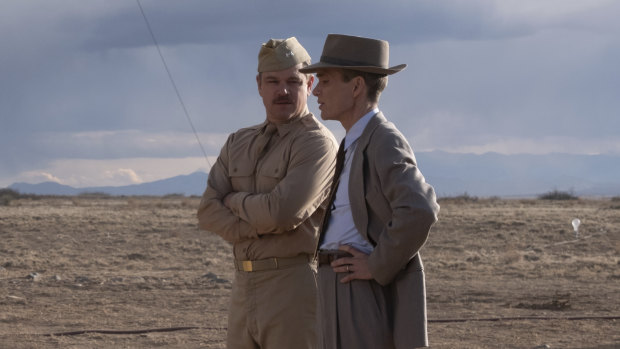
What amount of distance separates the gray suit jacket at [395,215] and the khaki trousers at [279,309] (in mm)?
1068

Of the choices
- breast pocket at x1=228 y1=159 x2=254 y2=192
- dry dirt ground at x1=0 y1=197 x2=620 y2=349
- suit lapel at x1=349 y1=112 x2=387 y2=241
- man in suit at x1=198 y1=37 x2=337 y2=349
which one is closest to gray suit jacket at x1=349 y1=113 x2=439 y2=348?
suit lapel at x1=349 y1=112 x2=387 y2=241

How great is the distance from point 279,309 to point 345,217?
3.42ft

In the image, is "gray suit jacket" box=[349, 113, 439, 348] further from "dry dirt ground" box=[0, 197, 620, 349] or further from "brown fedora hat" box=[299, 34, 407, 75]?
"dry dirt ground" box=[0, 197, 620, 349]

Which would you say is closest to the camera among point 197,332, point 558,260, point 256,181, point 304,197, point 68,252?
point 304,197

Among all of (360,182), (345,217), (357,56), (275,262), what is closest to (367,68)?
(357,56)

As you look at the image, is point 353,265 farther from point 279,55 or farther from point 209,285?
point 209,285

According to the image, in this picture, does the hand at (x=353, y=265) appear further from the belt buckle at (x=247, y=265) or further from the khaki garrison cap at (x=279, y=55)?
the khaki garrison cap at (x=279, y=55)

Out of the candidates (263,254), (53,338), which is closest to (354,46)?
(263,254)

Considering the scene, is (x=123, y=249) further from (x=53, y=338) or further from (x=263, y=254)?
(x=263, y=254)

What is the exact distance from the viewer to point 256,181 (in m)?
4.61

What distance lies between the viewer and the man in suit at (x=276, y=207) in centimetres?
430

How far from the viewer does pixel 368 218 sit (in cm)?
331

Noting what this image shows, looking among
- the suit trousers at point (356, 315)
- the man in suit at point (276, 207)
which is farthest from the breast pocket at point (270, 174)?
the suit trousers at point (356, 315)

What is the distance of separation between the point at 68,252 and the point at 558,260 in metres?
9.76
